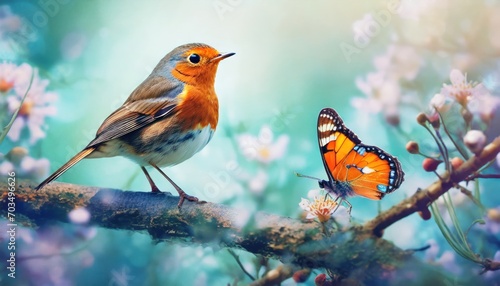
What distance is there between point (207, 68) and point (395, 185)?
72cm

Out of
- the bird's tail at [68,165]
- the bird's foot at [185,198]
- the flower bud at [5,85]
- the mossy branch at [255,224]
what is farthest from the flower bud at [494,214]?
the flower bud at [5,85]

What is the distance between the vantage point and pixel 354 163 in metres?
1.93

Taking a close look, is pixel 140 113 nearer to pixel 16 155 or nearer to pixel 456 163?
pixel 16 155

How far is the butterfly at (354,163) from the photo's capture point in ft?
6.35

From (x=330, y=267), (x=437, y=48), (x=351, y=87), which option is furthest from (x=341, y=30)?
(x=330, y=267)

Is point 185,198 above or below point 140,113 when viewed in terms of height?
below

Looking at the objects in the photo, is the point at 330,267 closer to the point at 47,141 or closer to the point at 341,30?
the point at 341,30

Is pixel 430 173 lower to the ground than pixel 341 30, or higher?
lower

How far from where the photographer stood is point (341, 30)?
81.8 inches

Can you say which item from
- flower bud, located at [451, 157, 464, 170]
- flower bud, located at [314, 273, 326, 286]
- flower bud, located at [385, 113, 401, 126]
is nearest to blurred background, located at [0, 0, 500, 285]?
flower bud, located at [385, 113, 401, 126]

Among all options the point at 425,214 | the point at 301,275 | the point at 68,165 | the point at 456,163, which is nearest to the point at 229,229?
the point at 301,275

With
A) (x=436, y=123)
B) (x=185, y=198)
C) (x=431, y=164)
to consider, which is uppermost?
(x=436, y=123)

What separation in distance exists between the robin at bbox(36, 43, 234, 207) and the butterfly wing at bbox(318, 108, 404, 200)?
15.1 inches

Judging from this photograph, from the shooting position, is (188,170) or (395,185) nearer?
(395,185)
